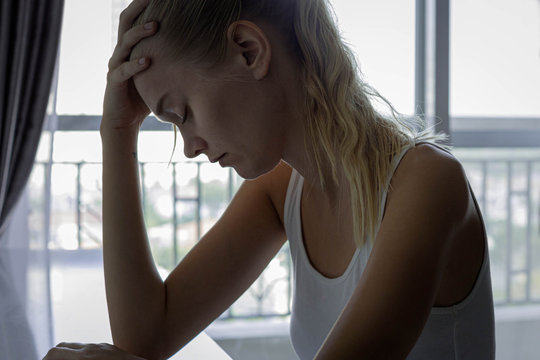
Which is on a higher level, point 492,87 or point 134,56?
point 492,87

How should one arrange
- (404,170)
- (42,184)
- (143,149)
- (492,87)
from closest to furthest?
1. (404,170)
2. (42,184)
3. (143,149)
4. (492,87)

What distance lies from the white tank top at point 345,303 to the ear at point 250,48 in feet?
0.81

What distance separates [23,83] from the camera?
2553mm

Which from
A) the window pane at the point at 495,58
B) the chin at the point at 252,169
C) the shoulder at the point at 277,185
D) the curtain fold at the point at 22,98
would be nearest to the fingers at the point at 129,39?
the chin at the point at 252,169

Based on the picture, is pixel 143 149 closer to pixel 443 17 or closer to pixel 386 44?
pixel 386 44

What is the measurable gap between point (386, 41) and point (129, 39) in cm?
248

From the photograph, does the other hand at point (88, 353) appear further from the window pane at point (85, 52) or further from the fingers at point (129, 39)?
the window pane at point (85, 52)

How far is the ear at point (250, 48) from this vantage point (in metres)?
0.77

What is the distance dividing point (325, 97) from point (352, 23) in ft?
7.70

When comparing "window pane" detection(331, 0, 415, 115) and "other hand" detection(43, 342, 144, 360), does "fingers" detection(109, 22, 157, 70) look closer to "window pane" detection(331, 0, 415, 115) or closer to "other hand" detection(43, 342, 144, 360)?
"other hand" detection(43, 342, 144, 360)

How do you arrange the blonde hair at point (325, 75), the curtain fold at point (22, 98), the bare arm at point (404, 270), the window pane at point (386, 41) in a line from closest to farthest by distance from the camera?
the bare arm at point (404, 270), the blonde hair at point (325, 75), the curtain fold at point (22, 98), the window pane at point (386, 41)

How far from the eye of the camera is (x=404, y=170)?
762 millimetres

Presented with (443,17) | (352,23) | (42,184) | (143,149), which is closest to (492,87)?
(443,17)

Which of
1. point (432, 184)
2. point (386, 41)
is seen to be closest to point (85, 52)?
point (386, 41)
